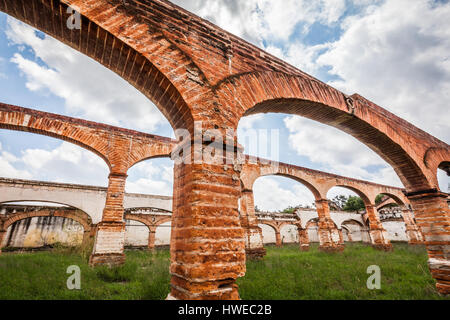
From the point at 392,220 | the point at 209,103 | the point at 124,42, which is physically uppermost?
the point at 124,42

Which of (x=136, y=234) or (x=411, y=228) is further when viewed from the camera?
(x=136, y=234)

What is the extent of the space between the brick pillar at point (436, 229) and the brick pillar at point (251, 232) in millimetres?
5288

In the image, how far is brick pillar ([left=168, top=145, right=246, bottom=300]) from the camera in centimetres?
183

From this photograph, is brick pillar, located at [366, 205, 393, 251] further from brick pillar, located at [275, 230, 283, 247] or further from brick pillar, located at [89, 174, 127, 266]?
brick pillar, located at [89, 174, 127, 266]

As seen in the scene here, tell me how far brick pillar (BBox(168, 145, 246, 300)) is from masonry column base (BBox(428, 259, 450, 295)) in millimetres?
4705

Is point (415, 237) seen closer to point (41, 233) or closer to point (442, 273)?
point (442, 273)

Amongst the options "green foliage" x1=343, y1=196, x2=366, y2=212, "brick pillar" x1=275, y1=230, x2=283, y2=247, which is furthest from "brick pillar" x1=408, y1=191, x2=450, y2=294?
"green foliage" x1=343, y1=196, x2=366, y2=212

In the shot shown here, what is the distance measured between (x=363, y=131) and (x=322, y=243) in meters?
8.85

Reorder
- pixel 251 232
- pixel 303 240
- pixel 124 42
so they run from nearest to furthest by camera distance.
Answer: pixel 124 42, pixel 251 232, pixel 303 240

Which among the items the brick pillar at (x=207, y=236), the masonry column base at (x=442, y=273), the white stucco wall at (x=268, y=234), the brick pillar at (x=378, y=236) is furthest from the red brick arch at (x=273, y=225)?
the brick pillar at (x=207, y=236)

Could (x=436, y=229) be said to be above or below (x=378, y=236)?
above

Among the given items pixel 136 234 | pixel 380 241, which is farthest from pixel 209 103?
pixel 136 234

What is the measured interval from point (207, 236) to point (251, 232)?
7472 millimetres

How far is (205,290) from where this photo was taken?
70.7 inches
